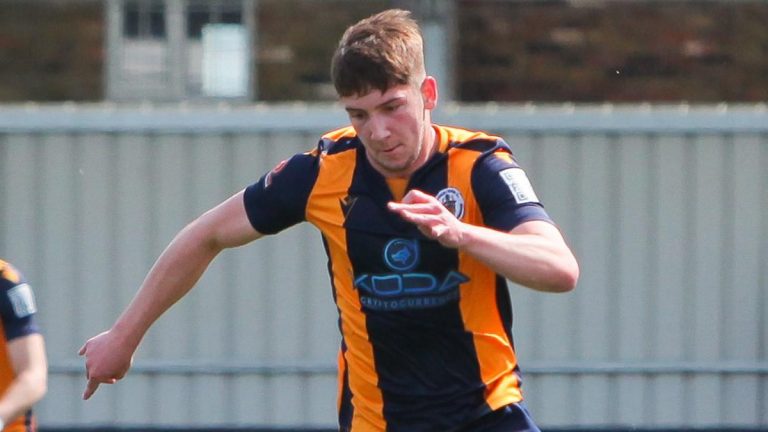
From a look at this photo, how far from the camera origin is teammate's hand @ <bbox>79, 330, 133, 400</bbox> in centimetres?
453

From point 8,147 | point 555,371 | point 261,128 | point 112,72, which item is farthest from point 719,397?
point 112,72

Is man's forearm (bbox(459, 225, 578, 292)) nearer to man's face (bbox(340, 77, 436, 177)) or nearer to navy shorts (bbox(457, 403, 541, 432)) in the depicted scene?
man's face (bbox(340, 77, 436, 177))

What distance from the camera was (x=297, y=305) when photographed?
8.80 m

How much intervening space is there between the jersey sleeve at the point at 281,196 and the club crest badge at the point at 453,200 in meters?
0.44

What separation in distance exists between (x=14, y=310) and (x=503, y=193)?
2.16 meters

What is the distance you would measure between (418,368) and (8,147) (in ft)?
16.0

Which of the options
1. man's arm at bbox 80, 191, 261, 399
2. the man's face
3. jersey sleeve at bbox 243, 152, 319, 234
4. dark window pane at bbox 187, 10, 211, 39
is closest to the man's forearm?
the man's face

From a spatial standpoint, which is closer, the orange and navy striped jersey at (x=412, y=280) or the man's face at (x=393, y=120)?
the man's face at (x=393, y=120)

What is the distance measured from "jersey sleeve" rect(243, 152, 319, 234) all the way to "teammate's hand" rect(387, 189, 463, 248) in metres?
0.82

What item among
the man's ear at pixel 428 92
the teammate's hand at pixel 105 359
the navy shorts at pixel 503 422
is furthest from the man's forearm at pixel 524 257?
the teammate's hand at pixel 105 359

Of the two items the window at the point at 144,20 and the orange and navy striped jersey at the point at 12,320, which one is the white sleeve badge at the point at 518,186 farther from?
the window at the point at 144,20

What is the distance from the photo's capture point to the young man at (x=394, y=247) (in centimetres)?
421

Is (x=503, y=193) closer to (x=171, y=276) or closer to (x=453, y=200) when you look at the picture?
(x=453, y=200)

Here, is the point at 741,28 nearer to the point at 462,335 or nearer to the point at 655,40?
the point at 655,40
